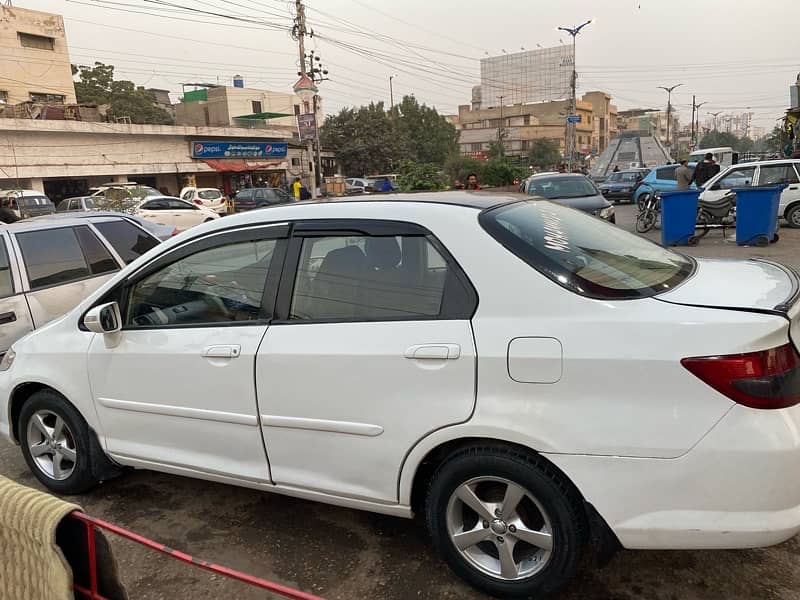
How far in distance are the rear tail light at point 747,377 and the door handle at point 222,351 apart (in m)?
1.88

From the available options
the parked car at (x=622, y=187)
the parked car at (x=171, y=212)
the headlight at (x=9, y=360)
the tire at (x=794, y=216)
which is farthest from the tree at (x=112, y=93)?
the headlight at (x=9, y=360)

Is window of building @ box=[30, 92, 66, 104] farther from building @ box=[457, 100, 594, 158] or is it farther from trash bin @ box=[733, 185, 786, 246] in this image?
building @ box=[457, 100, 594, 158]

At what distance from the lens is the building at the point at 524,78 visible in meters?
108

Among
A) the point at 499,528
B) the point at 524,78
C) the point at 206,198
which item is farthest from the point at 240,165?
the point at 524,78

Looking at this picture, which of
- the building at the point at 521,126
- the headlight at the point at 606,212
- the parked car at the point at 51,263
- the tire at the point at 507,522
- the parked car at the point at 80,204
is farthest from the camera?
the building at the point at 521,126

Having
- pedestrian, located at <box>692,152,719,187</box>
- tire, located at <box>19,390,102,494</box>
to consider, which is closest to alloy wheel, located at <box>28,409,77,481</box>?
tire, located at <box>19,390,102,494</box>

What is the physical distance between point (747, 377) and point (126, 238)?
5.97 meters

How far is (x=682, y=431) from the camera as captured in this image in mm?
2039

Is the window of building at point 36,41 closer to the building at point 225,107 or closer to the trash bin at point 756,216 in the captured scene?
the building at point 225,107

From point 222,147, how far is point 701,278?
3910 centimetres

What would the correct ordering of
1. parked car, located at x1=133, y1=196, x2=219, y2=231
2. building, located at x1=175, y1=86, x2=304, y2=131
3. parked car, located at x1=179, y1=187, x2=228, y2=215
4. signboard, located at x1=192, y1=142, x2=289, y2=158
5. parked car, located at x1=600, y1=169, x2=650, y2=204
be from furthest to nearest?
building, located at x1=175, y1=86, x2=304, y2=131 < signboard, located at x1=192, y1=142, x2=289, y2=158 < parked car, located at x1=179, y1=187, x2=228, y2=215 < parked car, located at x1=600, y1=169, x2=650, y2=204 < parked car, located at x1=133, y1=196, x2=219, y2=231

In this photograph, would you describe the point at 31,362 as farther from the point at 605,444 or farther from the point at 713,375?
the point at 713,375

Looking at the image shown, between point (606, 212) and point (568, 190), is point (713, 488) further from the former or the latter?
point (568, 190)

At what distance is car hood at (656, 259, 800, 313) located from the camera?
225 centimetres
